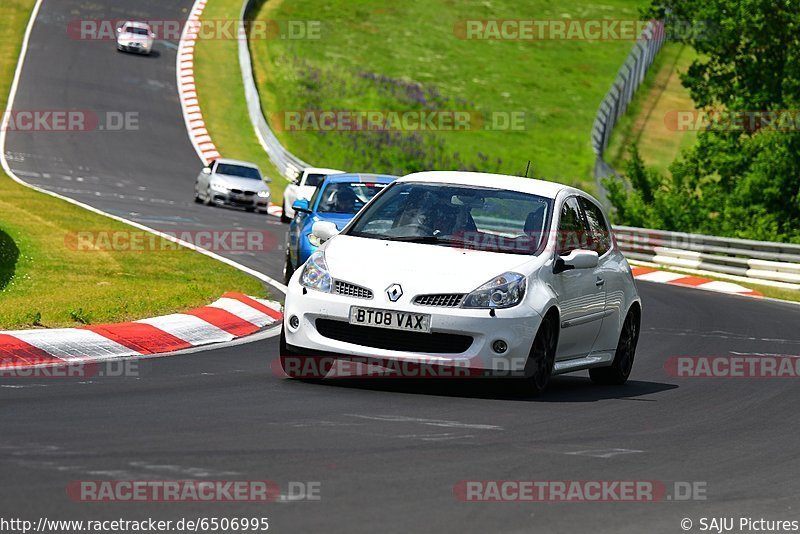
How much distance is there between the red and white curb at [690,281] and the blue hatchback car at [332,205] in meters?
10.4

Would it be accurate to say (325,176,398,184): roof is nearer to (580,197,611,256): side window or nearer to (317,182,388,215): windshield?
(317,182,388,215): windshield

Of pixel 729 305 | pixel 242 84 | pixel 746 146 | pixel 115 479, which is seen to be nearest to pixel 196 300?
pixel 115 479

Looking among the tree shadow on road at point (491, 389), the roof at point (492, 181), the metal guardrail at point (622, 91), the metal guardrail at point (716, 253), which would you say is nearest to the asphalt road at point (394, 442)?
the tree shadow on road at point (491, 389)

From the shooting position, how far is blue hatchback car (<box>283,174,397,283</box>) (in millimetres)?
18172

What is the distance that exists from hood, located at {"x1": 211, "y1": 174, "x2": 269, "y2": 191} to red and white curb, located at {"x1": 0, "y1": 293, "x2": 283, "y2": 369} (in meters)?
19.9

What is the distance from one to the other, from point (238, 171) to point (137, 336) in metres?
24.4

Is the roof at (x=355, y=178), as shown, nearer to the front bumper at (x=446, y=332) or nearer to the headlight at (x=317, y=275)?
the headlight at (x=317, y=275)

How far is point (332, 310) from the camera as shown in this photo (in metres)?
10.1

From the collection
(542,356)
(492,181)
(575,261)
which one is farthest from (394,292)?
(492,181)

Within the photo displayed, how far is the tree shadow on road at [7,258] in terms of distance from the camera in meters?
15.8

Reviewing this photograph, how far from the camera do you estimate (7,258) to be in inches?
677

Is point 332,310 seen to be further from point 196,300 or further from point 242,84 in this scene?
point 242,84

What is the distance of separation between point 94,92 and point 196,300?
117ft

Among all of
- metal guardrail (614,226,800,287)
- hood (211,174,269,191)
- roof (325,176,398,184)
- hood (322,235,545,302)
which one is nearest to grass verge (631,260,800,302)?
metal guardrail (614,226,800,287)
